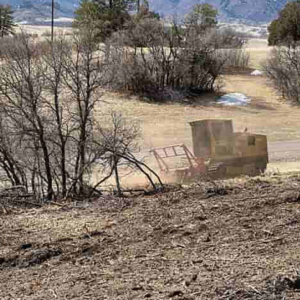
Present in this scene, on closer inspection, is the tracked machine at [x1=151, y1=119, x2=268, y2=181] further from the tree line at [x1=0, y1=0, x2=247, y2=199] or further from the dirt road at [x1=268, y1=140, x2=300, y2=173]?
the dirt road at [x1=268, y1=140, x2=300, y2=173]

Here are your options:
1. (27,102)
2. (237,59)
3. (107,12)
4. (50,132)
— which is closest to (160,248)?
(50,132)

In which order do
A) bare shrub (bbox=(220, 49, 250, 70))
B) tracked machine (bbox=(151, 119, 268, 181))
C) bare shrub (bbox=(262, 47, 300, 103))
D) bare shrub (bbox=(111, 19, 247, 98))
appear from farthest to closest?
bare shrub (bbox=(220, 49, 250, 70)), bare shrub (bbox=(262, 47, 300, 103)), bare shrub (bbox=(111, 19, 247, 98)), tracked machine (bbox=(151, 119, 268, 181))

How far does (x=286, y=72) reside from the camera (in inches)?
1870

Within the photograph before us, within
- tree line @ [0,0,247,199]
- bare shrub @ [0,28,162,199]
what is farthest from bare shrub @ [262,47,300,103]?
bare shrub @ [0,28,162,199]

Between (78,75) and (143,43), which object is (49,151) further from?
(143,43)

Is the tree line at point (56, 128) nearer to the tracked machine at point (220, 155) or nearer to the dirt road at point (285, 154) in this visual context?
the tracked machine at point (220, 155)

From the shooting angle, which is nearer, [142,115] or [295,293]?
[295,293]

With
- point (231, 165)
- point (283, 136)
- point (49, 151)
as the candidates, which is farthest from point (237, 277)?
point (283, 136)

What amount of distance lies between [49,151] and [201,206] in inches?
355

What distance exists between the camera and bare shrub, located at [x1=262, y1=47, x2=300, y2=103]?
45.9 meters

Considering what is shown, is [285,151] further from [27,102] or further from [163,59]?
[163,59]

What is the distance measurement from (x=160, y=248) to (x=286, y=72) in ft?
142

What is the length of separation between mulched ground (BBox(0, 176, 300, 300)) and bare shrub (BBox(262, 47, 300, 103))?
38.9m

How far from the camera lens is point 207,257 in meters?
5.32
